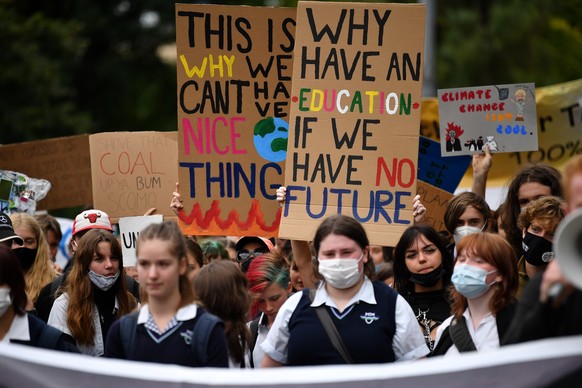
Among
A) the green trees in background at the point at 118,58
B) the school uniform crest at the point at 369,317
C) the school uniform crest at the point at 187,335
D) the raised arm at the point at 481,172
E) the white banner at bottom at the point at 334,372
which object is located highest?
the green trees in background at the point at 118,58

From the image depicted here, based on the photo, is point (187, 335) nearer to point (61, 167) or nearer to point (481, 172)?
point (481, 172)

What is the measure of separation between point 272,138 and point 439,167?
1757 mm

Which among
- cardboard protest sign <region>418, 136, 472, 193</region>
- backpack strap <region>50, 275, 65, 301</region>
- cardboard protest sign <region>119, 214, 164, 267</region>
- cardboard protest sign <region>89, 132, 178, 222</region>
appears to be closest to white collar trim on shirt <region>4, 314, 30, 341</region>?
backpack strap <region>50, 275, 65, 301</region>

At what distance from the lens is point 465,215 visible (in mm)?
7250

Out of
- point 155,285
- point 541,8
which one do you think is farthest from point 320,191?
point 541,8

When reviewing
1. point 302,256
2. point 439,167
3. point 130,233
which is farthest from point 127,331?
point 439,167

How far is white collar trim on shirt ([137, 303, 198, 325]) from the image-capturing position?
5.08 metres

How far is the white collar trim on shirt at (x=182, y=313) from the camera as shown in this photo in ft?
16.7

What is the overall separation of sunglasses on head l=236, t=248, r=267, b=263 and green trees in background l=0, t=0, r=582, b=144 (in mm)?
11654

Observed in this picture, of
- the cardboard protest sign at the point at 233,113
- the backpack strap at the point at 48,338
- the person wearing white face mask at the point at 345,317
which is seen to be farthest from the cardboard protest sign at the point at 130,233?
the person wearing white face mask at the point at 345,317

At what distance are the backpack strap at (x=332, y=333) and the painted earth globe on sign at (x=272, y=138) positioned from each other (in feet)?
7.61

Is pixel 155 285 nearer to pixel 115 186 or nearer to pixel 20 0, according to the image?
pixel 115 186

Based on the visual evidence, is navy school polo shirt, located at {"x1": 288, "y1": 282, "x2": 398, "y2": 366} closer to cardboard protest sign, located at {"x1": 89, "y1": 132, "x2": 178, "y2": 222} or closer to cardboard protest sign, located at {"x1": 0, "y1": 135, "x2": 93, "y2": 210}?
cardboard protest sign, located at {"x1": 89, "y1": 132, "x2": 178, "y2": 222}

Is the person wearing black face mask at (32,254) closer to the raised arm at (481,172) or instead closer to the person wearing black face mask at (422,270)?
the person wearing black face mask at (422,270)
